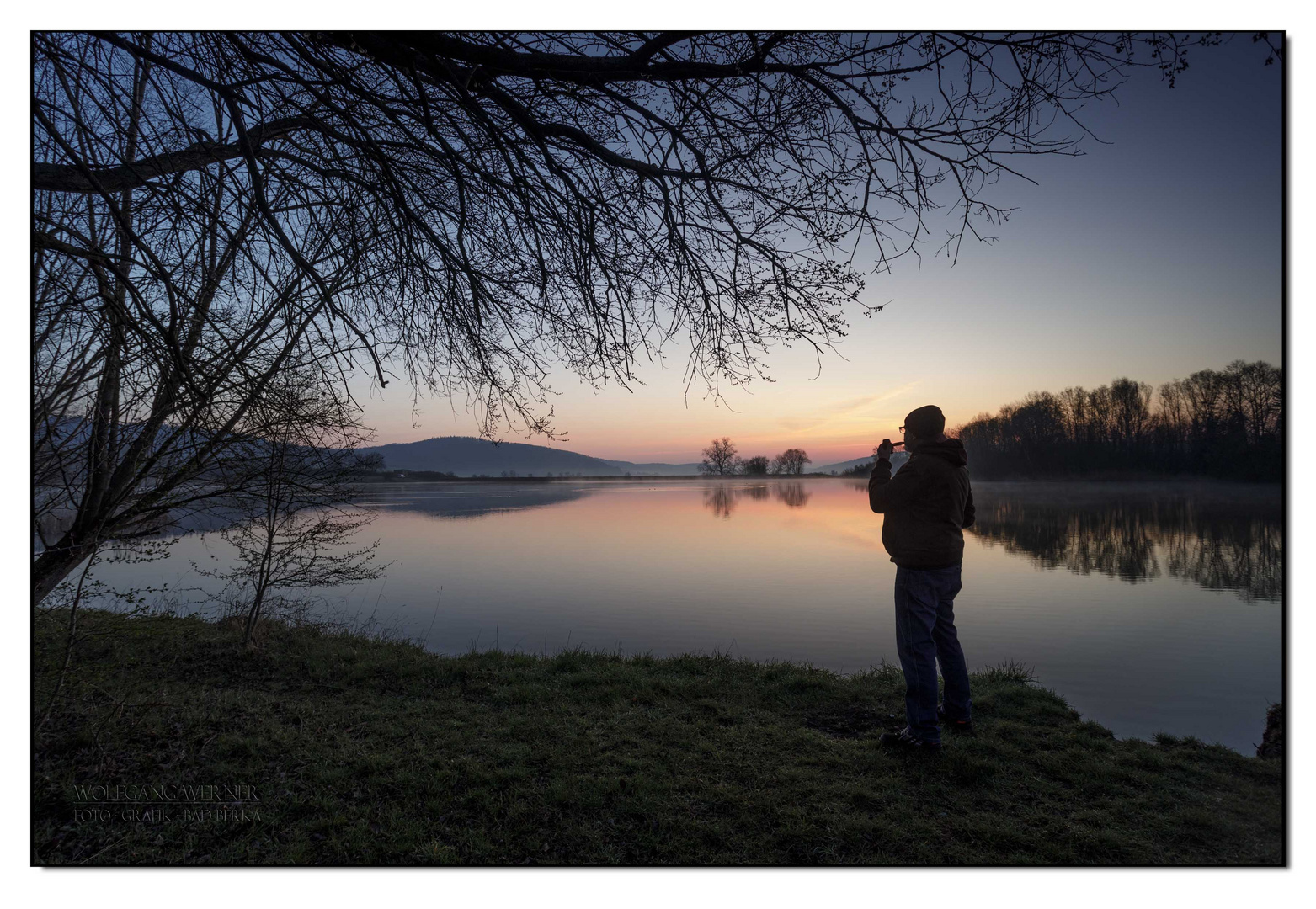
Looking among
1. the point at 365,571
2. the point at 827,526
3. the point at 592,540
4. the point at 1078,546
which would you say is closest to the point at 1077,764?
the point at 365,571

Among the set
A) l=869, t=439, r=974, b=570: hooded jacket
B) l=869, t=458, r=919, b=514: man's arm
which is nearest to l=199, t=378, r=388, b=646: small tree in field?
l=869, t=458, r=919, b=514: man's arm

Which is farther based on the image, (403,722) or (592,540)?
(592,540)

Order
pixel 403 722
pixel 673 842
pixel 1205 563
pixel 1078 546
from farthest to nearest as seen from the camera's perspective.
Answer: pixel 1078 546, pixel 1205 563, pixel 403 722, pixel 673 842

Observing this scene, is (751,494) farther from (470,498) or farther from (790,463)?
A: (790,463)

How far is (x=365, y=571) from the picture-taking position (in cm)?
705

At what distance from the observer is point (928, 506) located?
10.6ft

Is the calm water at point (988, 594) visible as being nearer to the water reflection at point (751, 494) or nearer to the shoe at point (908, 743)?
the shoe at point (908, 743)

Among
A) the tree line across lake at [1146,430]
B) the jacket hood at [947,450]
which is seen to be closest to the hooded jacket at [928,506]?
the jacket hood at [947,450]

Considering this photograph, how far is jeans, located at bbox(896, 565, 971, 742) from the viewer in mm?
3219

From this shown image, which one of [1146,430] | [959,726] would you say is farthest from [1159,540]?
[959,726]

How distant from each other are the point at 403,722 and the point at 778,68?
4.46 meters

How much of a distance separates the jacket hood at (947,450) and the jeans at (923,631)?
0.61 meters

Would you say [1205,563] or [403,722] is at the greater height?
[1205,563]

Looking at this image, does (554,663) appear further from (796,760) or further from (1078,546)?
(1078,546)
